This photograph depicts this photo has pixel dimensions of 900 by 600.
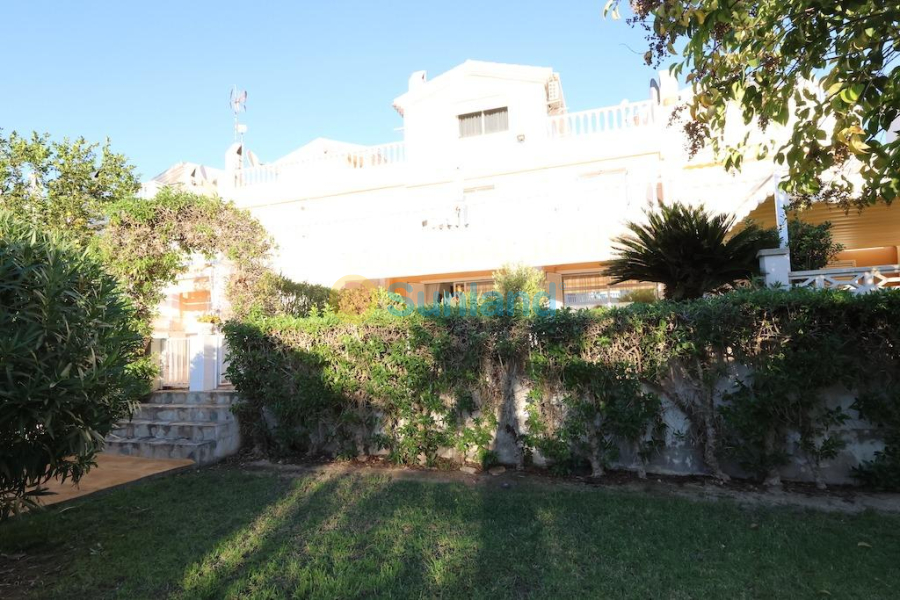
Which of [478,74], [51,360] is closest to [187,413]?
[51,360]

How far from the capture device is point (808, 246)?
9.65 m

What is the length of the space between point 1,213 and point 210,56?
406 inches

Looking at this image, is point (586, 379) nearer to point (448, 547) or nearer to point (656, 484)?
point (656, 484)

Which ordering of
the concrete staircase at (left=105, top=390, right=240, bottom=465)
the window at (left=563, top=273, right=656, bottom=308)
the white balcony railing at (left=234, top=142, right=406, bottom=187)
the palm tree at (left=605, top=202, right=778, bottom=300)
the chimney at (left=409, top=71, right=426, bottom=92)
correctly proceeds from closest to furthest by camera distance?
the concrete staircase at (left=105, top=390, right=240, bottom=465)
the palm tree at (left=605, top=202, right=778, bottom=300)
the window at (left=563, top=273, right=656, bottom=308)
the white balcony railing at (left=234, top=142, right=406, bottom=187)
the chimney at (left=409, top=71, right=426, bottom=92)

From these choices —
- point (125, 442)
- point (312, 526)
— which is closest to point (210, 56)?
point (125, 442)

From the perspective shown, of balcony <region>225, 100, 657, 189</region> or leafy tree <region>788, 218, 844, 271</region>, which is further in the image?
balcony <region>225, 100, 657, 189</region>

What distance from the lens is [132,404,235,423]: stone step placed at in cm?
833

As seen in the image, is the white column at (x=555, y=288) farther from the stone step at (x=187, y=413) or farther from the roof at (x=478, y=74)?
the stone step at (x=187, y=413)

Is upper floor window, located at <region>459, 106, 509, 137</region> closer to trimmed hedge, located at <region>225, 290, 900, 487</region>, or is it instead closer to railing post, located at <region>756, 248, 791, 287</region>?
railing post, located at <region>756, 248, 791, 287</region>

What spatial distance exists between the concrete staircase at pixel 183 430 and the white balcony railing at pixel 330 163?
409 inches

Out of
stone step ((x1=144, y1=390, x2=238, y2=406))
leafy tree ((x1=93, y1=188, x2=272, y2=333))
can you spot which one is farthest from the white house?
stone step ((x1=144, y1=390, x2=238, y2=406))

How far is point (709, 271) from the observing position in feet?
26.2

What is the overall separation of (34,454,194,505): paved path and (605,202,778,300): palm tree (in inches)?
315

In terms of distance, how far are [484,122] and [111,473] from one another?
14591mm
